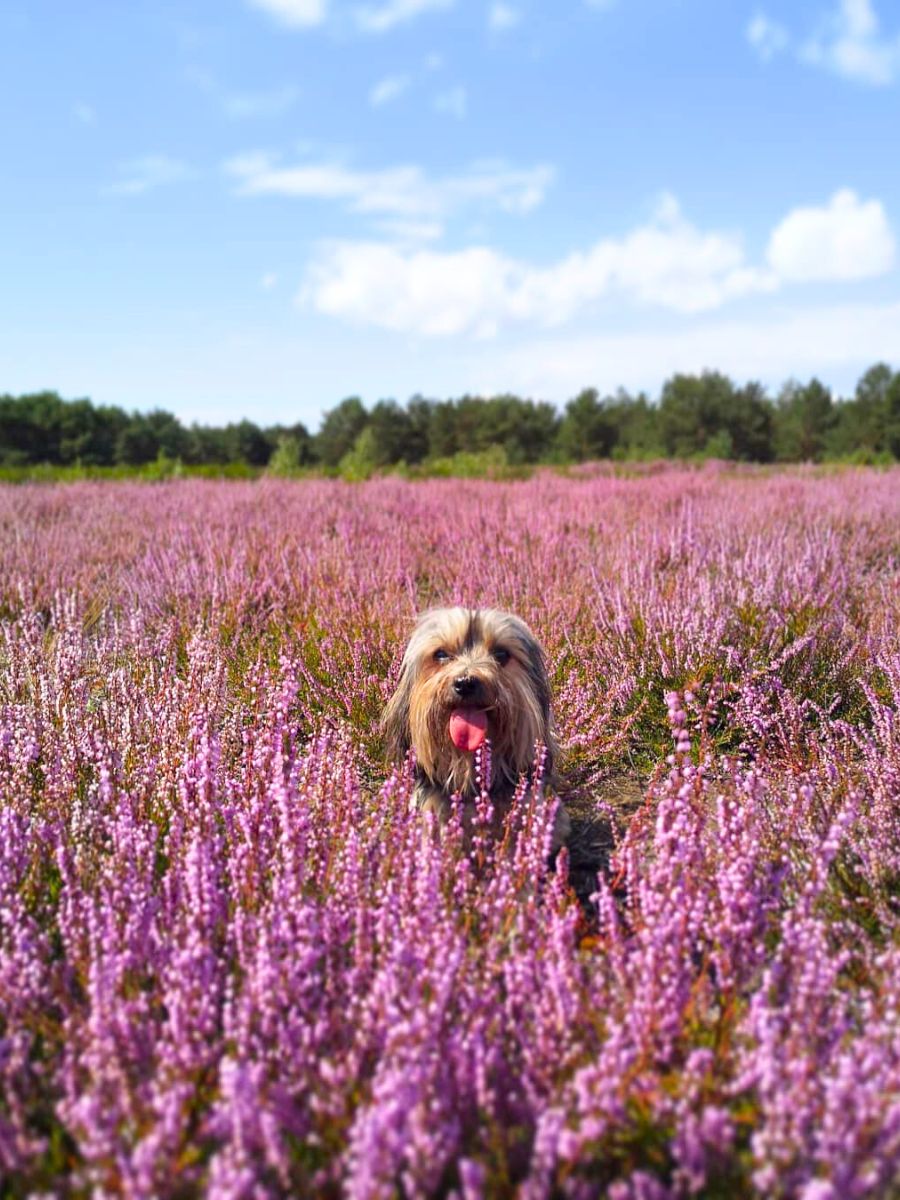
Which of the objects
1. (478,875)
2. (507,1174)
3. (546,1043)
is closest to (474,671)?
(478,875)

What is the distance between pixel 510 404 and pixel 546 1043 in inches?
2198

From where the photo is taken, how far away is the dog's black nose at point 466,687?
2.83 metres

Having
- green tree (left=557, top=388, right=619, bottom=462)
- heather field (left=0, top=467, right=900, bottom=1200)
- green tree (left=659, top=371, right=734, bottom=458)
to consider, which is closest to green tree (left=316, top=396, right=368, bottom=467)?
green tree (left=557, top=388, right=619, bottom=462)

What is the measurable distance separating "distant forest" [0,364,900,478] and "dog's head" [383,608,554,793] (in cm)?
4106

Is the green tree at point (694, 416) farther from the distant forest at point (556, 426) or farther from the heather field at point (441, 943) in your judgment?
the heather field at point (441, 943)

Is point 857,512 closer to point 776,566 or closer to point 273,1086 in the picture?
point 776,566

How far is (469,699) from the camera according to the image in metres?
2.86

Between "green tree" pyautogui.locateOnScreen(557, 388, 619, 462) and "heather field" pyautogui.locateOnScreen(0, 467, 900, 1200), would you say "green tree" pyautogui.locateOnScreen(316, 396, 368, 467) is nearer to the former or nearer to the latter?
"green tree" pyautogui.locateOnScreen(557, 388, 619, 462)

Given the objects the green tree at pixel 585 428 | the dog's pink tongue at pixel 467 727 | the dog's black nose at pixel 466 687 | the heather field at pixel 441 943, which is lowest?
the heather field at pixel 441 943

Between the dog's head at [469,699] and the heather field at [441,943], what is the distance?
32 centimetres

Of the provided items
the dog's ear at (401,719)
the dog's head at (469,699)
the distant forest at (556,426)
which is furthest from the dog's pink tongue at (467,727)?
the distant forest at (556,426)

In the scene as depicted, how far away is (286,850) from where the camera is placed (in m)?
2.01

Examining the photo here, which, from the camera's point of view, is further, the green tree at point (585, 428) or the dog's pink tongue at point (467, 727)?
the green tree at point (585, 428)

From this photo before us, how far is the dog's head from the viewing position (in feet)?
9.41
